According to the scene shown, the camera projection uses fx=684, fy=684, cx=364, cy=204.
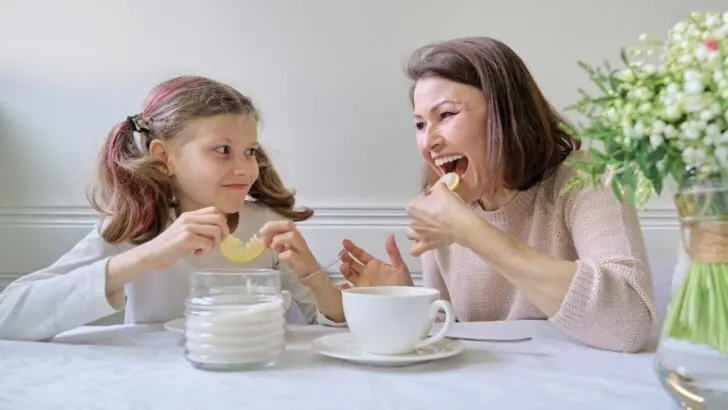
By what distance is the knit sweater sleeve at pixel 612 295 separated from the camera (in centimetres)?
89

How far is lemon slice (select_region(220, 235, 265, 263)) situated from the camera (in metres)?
1.15

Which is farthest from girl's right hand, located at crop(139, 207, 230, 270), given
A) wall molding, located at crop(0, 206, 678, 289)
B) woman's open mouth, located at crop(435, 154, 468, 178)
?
→ wall molding, located at crop(0, 206, 678, 289)

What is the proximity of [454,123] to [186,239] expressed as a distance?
1.72 feet

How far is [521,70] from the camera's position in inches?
49.8

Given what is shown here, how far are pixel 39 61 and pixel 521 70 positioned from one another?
4.71ft

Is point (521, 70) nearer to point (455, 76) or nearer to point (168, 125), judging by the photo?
point (455, 76)

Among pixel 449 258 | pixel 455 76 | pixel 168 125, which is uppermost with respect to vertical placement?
pixel 455 76

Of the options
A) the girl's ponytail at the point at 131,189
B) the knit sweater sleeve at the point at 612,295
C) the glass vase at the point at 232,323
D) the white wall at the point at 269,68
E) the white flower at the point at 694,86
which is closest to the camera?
the white flower at the point at 694,86

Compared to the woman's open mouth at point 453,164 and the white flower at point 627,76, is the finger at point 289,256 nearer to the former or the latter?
the woman's open mouth at point 453,164

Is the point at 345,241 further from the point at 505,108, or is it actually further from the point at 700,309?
the point at 700,309

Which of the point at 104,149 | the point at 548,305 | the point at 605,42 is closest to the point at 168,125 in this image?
the point at 104,149

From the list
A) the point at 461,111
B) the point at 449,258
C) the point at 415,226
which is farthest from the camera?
the point at 449,258

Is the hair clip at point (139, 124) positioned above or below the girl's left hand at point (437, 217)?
above

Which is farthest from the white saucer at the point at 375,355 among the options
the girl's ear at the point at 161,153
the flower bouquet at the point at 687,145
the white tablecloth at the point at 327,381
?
the girl's ear at the point at 161,153
